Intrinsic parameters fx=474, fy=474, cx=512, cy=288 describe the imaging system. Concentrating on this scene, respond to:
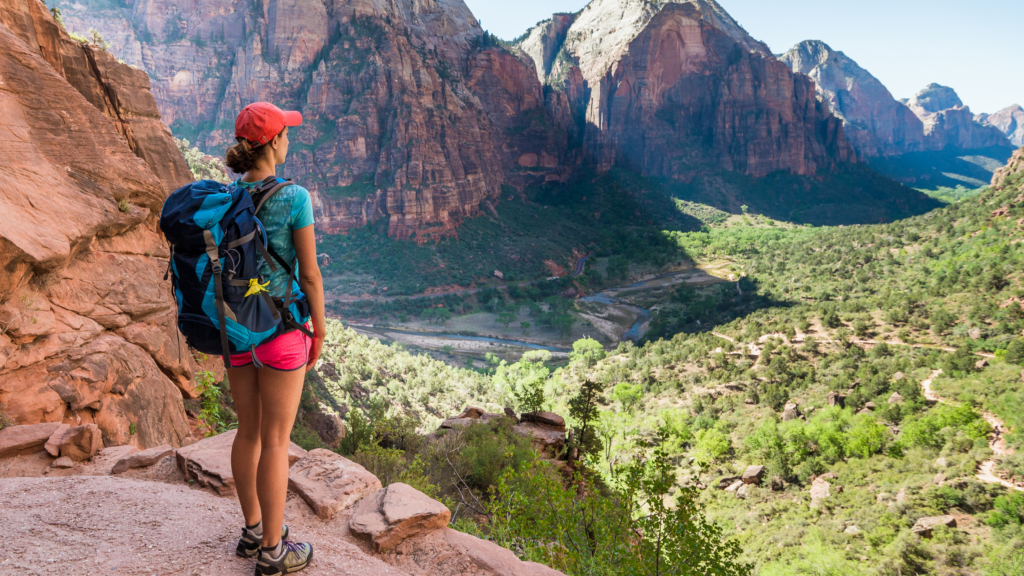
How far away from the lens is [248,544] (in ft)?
8.29

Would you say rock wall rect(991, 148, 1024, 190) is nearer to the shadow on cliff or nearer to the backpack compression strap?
the backpack compression strap

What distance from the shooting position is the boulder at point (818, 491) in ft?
49.6

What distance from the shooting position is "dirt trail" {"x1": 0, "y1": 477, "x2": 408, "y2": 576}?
7.88ft

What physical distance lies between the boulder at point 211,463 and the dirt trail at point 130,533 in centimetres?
20

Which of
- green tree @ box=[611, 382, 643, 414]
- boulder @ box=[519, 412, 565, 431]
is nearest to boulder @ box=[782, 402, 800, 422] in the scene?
green tree @ box=[611, 382, 643, 414]

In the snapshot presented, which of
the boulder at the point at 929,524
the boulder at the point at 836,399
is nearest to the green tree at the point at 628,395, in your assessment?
the boulder at the point at 836,399

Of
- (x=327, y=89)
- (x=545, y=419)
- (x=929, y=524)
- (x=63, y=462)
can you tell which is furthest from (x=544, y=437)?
(x=327, y=89)

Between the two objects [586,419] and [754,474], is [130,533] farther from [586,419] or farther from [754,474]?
[754,474]

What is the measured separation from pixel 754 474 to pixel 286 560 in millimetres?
18535

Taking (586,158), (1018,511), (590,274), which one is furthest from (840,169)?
(1018,511)

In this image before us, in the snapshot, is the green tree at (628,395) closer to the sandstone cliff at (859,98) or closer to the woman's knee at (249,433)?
the woman's knee at (249,433)

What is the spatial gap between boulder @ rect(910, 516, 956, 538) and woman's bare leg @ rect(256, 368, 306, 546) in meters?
15.6

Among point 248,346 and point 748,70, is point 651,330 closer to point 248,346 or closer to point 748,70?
point 248,346

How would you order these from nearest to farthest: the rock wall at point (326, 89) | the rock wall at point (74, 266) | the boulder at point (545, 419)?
1. the rock wall at point (74, 266)
2. the boulder at point (545, 419)
3. the rock wall at point (326, 89)
